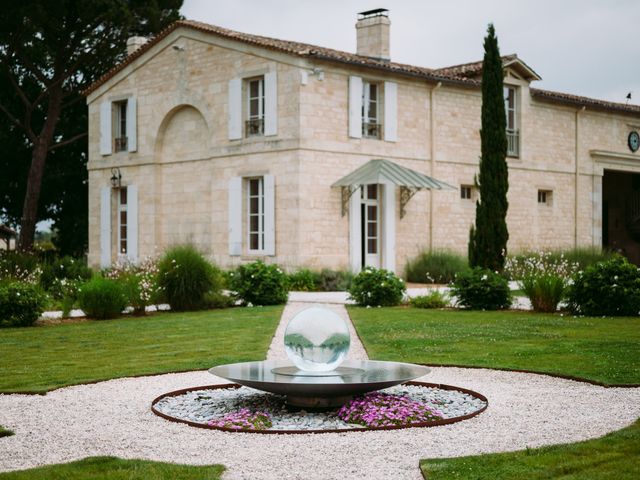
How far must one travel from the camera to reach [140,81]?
26.0 m

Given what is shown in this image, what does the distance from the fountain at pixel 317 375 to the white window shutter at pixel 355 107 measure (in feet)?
51.6

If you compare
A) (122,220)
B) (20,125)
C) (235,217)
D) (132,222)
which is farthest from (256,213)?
(20,125)

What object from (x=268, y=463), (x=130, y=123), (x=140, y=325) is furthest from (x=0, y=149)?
(x=268, y=463)

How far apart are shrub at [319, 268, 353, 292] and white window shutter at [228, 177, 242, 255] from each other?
2854 mm

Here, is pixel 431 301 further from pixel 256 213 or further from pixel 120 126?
pixel 120 126

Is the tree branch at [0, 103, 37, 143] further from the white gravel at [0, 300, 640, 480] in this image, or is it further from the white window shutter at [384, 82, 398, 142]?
the white gravel at [0, 300, 640, 480]

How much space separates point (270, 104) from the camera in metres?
22.2

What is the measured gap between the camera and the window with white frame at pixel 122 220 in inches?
1043

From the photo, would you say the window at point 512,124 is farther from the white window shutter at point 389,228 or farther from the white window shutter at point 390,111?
the white window shutter at point 389,228

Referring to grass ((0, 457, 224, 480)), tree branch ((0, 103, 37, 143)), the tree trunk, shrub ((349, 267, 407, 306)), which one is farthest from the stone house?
grass ((0, 457, 224, 480))

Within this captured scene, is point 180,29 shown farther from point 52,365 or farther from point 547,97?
point 52,365

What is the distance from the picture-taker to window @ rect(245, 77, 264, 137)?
22875mm

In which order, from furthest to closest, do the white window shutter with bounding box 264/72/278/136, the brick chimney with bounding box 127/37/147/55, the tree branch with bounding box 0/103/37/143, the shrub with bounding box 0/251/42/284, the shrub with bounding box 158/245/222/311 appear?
1. the tree branch with bounding box 0/103/37/143
2. the brick chimney with bounding box 127/37/147/55
3. the white window shutter with bounding box 264/72/278/136
4. the shrub with bounding box 0/251/42/284
5. the shrub with bounding box 158/245/222/311

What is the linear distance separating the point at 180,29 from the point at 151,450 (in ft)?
67.0
